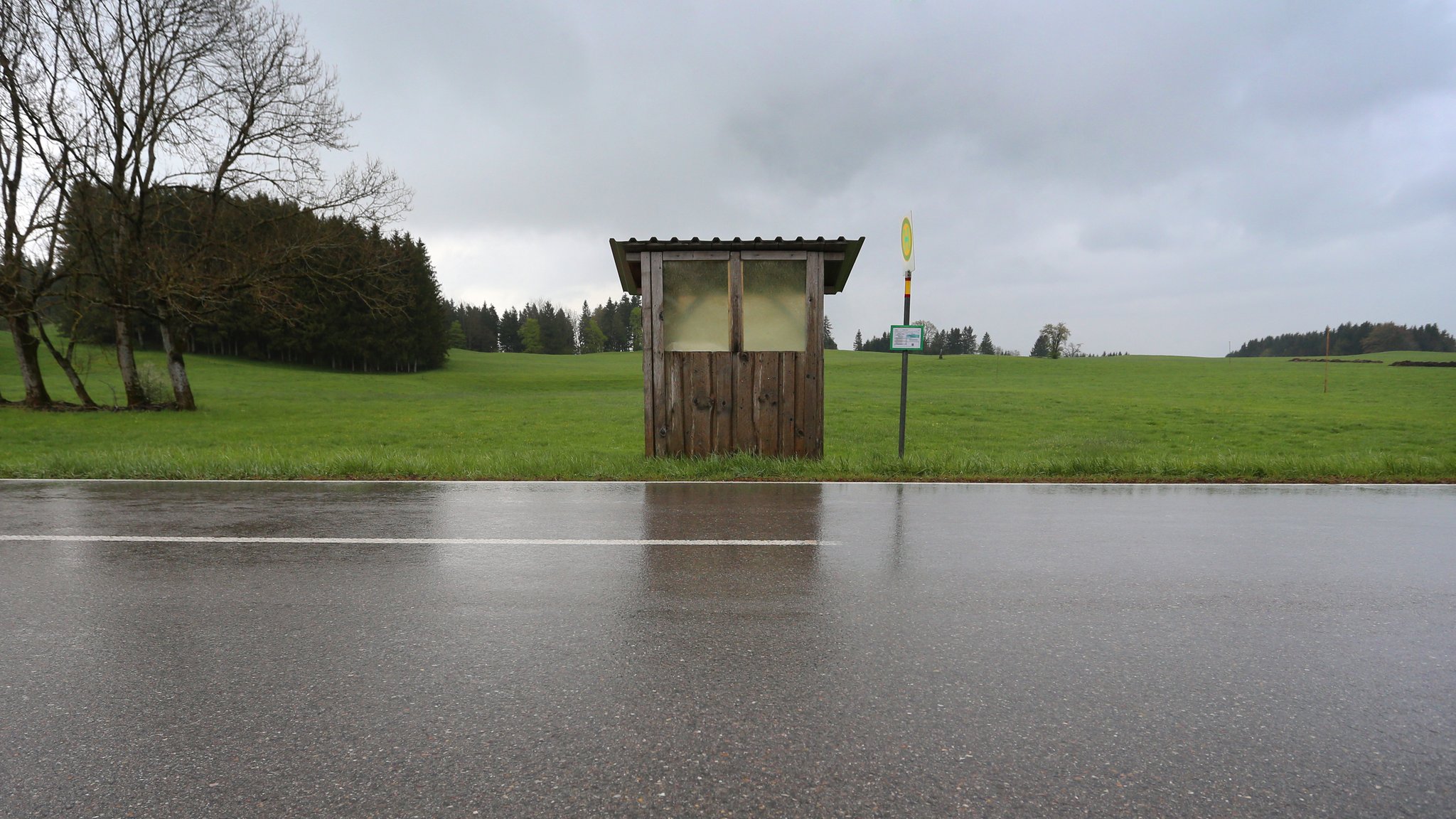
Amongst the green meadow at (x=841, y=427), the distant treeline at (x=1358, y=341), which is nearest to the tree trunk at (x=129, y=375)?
the green meadow at (x=841, y=427)

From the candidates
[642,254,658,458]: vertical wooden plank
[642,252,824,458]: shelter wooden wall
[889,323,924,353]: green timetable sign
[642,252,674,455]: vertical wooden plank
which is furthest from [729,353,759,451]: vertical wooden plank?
[889,323,924,353]: green timetable sign

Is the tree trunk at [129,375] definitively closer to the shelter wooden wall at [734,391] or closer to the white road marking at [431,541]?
the shelter wooden wall at [734,391]

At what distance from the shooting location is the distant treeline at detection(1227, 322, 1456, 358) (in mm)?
106125

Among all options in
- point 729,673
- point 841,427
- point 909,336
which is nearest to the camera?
point 729,673

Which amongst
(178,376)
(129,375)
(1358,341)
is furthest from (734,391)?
(1358,341)

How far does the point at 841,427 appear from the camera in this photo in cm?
2250

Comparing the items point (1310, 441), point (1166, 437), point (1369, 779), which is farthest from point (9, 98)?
point (1310, 441)

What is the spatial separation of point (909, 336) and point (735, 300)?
8.64 ft

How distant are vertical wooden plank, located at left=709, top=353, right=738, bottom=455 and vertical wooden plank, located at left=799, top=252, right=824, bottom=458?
1093mm

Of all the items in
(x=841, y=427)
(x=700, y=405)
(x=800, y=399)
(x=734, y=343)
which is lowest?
(x=841, y=427)

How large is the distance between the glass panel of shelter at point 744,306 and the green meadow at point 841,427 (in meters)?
1.90

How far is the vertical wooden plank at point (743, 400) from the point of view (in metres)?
10.8

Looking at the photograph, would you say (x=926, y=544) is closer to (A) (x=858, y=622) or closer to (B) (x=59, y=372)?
(A) (x=858, y=622)

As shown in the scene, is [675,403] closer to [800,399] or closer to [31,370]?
[800,399]
